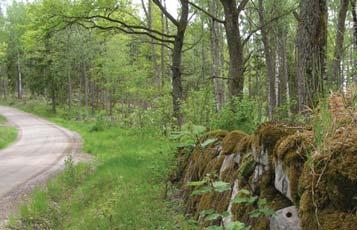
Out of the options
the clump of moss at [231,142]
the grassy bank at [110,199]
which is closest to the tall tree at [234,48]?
the grassy bank at [110,199]

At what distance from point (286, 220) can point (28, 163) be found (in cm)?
1220

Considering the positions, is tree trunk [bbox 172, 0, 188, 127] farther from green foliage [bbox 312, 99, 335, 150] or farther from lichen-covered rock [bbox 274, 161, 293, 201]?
green foliage [bbox 312, 99, 335, 150]

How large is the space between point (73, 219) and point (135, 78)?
2627 cm

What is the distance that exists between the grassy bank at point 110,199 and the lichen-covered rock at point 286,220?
92.6 inches

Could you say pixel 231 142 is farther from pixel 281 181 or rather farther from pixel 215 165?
pixel 281 181

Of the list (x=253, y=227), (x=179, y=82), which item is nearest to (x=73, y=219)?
(x=253, y=227)

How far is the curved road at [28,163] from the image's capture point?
980cm

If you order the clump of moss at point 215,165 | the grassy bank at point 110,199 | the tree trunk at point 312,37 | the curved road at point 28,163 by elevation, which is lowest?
the curved road at point 28,163

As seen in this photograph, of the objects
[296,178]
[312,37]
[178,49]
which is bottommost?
[296,178]

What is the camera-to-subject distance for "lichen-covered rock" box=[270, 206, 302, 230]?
320 cm

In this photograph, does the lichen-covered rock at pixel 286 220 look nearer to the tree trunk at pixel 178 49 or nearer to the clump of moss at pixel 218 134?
the clump of moss at pixel 218 134

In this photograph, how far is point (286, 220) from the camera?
3293 mm

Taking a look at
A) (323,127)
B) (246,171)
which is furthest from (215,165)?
(323,127)

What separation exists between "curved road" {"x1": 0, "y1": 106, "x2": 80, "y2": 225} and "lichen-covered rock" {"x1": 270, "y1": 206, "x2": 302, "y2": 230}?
5882 millimetres
